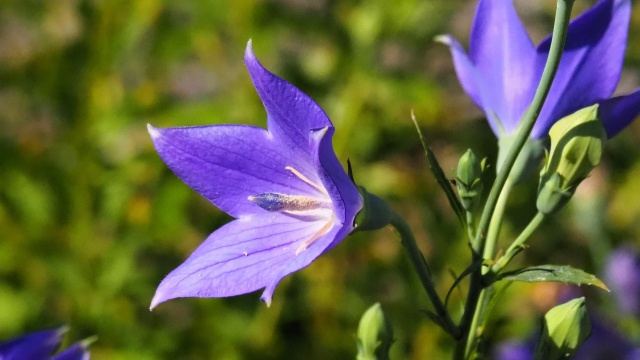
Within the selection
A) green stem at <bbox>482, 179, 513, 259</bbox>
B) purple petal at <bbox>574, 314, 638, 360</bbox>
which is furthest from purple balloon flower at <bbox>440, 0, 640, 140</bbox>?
purple petal at <bbox>574, 314, 638, 360</bbox>

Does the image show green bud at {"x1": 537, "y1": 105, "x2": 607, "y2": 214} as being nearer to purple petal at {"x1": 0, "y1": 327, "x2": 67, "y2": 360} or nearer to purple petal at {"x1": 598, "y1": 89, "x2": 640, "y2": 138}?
purple petal at {"x1": 598, "y1": 89, "x2": 640, "y2": 138}

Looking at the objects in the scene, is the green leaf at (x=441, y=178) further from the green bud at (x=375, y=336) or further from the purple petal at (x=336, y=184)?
the green bud at (x=375, y=336)

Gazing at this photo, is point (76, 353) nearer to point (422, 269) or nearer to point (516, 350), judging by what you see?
point (422, 269)

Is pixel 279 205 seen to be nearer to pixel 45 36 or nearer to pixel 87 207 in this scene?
pixel 87 207

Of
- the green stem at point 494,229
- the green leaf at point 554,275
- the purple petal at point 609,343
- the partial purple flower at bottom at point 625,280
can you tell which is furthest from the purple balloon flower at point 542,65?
the partial purple flower at bottom at point 625,280

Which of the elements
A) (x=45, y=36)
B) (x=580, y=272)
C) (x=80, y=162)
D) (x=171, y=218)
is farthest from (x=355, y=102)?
(x=580, y=272)

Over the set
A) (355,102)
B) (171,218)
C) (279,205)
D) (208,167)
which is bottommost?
(171,218)
